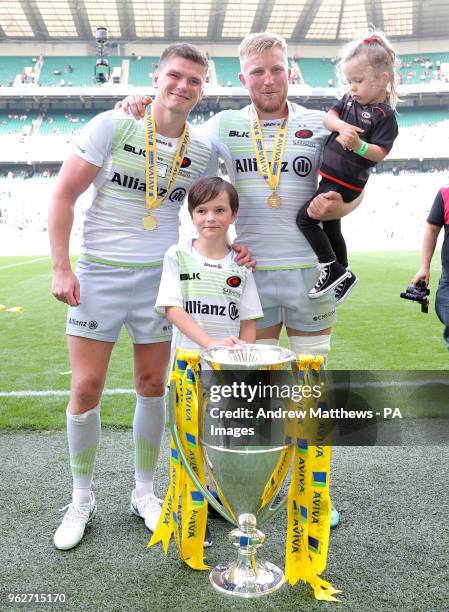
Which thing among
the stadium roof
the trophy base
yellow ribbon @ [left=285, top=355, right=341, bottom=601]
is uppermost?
the stadium roof

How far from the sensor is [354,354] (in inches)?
227

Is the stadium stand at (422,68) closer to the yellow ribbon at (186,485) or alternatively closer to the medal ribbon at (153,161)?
the medal ribbon at (153,161)

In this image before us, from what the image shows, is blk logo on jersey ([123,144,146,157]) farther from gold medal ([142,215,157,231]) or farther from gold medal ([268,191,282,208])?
gold medal ([268,191,282,208])

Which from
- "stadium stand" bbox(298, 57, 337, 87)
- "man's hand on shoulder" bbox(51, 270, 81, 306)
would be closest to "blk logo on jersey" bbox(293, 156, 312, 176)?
"man's hand on shoulder" bbox(51, 270, 81, 306)

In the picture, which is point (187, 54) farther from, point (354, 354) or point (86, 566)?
point (354, 354)

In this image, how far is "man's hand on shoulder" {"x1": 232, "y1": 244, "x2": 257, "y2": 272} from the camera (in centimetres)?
223

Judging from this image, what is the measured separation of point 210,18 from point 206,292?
109ft

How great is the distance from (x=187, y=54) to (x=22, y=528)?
Answer: 1.83m

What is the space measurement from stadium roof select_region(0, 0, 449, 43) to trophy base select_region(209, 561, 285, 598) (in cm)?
3194

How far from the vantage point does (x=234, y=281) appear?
2.18 m

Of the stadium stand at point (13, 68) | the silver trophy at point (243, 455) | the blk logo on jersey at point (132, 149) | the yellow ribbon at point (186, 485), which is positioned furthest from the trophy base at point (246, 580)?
the stadium stand at point (13, 68)

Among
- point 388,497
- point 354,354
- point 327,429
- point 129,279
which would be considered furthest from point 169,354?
point 354,354

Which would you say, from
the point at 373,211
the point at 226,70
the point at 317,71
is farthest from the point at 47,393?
the point at 317,71

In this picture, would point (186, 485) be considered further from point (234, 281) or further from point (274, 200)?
point (274, 200)
